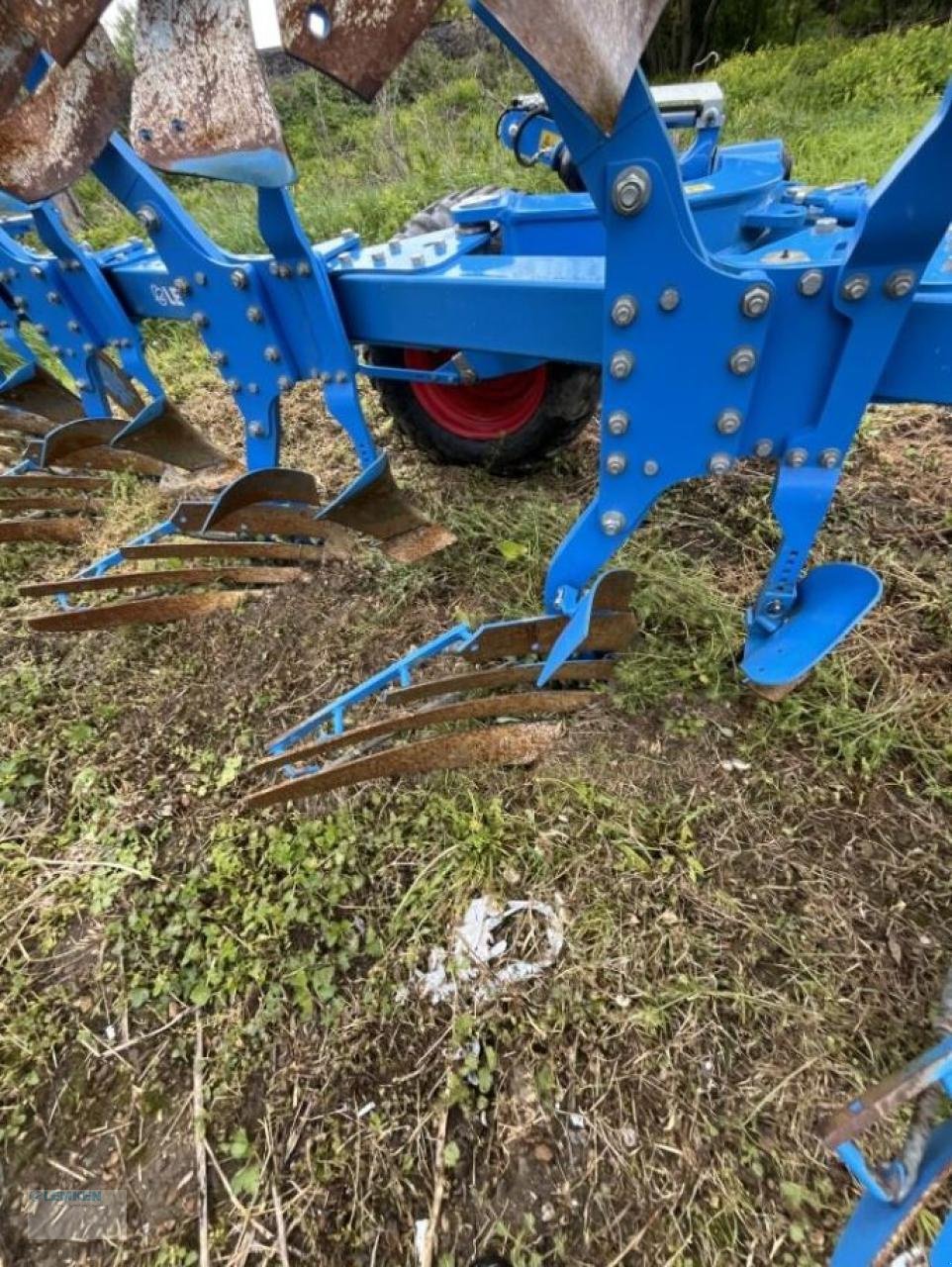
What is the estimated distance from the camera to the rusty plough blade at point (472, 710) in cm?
176

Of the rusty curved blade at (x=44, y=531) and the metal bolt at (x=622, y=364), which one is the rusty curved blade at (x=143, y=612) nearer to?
the rusty curved blade at (x=44, y=531)

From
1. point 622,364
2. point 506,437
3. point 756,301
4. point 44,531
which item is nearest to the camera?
point 756,301

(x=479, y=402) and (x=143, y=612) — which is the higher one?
(x=479, y=402)

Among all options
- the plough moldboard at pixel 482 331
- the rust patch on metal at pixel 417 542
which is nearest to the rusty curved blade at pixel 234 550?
the plough moldboard at pixel 482 331

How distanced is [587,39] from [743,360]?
589 mm

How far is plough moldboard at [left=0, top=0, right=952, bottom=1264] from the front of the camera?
945 mm

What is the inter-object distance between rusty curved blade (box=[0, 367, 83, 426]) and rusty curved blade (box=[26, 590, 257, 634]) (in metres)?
1.18

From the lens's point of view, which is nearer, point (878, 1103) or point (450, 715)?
point (878, 1103)

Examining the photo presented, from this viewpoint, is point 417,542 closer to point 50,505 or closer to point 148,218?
point 148,218

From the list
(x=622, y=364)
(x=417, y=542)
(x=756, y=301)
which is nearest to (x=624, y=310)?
(x=622, y=364)

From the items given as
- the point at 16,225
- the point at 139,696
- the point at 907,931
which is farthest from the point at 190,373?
the point at 907,931

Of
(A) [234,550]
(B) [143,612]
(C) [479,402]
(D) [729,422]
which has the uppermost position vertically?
(D) [729,422]

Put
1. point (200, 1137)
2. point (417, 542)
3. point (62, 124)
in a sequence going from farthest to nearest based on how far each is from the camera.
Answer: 1. point (417, 542)
2. point (200, 1137)
3. point (62, 124)

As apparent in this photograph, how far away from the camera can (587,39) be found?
81 cm
